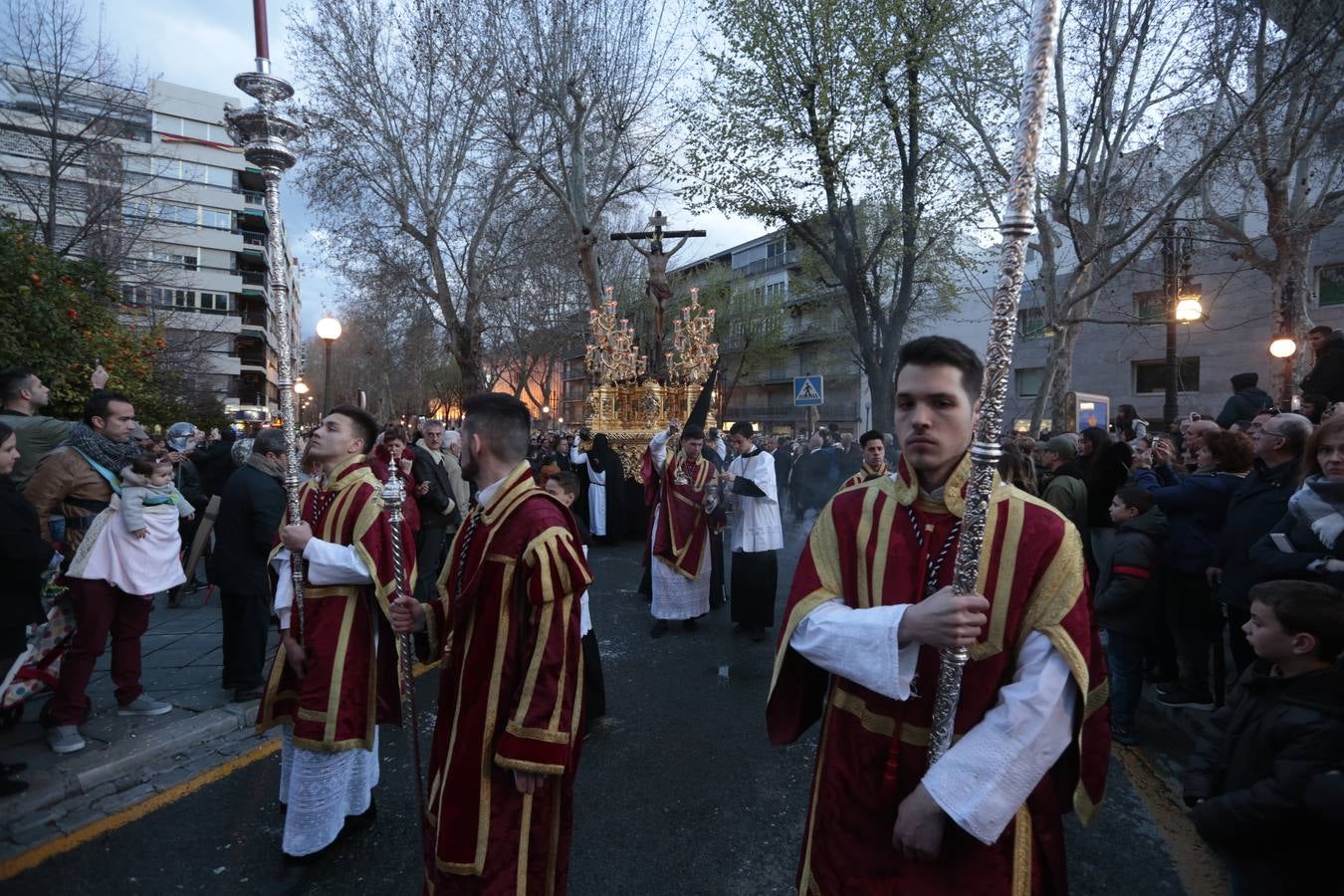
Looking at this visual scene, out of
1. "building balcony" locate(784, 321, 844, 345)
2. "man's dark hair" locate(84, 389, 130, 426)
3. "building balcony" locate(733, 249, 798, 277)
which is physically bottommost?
"man's dark hair" locate(84, 389, 130, 426)

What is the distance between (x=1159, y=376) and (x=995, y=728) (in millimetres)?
33455

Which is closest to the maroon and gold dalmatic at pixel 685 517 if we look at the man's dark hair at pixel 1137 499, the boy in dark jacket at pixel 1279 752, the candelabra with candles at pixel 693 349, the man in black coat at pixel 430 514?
the man in black coat at pixel 430 514

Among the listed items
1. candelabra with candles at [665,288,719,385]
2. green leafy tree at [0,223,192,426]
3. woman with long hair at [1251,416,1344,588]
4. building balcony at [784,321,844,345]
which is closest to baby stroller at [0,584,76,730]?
green leafy tree at [0,223,192,426]

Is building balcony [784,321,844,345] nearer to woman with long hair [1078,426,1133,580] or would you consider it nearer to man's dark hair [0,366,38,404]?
woman with long hair [1078,426,1133,580]

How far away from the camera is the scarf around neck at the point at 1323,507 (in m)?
3.13

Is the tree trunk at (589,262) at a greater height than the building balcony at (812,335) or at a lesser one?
lesser

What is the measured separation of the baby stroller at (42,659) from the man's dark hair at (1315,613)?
6.19m

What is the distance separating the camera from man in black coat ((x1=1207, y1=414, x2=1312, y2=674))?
407cm

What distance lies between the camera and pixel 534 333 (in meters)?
A: 31.4

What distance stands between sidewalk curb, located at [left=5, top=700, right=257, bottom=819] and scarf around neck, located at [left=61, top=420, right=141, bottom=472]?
1.75m

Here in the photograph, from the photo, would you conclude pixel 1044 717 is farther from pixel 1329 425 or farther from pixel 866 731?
pixel 1329 425

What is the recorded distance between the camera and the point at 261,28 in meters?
2.98

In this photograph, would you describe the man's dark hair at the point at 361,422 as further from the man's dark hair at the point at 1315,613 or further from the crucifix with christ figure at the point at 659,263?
the crucifix with christ figure at the point at 659,263

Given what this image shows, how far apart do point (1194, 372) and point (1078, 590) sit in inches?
1292
